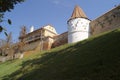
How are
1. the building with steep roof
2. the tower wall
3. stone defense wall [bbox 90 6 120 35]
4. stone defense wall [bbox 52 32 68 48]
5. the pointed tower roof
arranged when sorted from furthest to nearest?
stone defense wall [bbox 52 32 68 48] → the pointed tower roof → the tower wall → the building with steep roof → stone defense wall [bbox 90 6 120 35]

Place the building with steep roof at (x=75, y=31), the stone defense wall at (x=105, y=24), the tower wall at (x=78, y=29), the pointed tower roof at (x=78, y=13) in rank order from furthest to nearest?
the pointed tower roof at (x=78, y=13)
the tower wall at (x=78, y=29)
the building with steep roof at (x=75, y=31)
the stone defense wall at (x=105, y=24)

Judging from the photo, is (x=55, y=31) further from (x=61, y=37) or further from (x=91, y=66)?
(x=91, y=66)

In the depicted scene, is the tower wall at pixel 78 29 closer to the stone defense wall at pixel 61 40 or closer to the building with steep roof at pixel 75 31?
the building with steep roof at pixel 75 31

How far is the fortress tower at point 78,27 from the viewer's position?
3841 centimetres

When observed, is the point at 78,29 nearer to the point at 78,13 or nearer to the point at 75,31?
the point at 75,31

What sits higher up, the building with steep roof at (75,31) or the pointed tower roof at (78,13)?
the pointed tower roof at (78,13)

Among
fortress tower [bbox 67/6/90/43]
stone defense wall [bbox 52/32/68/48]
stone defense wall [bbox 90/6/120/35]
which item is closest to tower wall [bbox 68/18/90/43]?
fortress tower [bbox 67/6/90/43]

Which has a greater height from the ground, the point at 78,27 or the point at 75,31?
the point at 78,27

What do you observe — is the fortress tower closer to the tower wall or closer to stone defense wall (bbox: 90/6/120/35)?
the tower wall

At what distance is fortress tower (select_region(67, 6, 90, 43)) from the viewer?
126ft

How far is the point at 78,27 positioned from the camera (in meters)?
39.1

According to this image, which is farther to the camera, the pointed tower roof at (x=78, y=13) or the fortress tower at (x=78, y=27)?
the pointed tower roof at (x=78, y=13)

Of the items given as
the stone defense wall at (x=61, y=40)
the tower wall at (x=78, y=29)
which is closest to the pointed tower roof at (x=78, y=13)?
the tower wall at (x=78, y=29)

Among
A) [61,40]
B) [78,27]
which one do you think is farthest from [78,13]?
[61,40]
